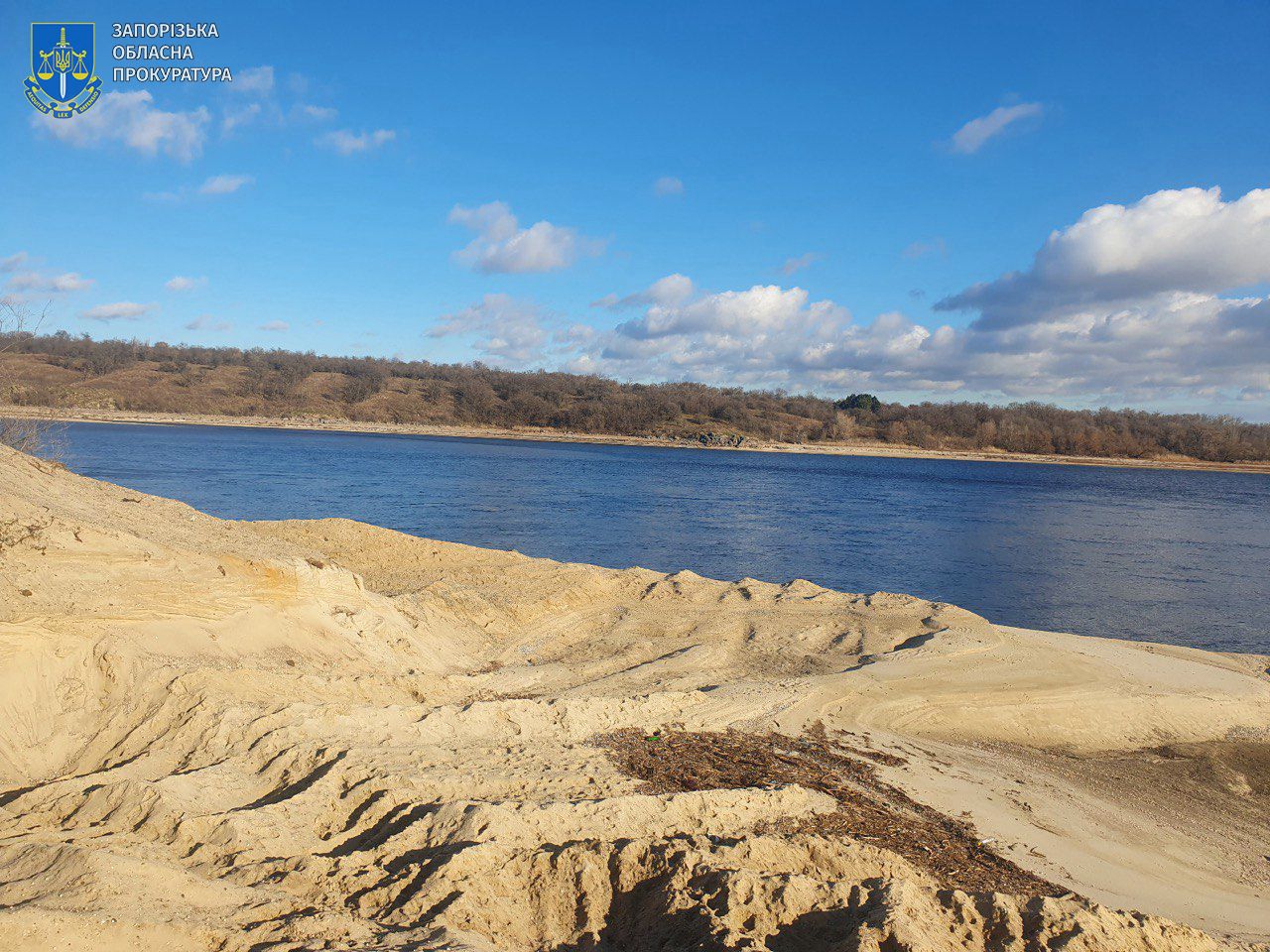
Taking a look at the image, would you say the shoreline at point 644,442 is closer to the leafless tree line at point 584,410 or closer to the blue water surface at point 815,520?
the leafless tree line at point 584,410

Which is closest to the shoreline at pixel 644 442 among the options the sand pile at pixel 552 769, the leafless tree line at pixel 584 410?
the leafless tree line at pixel 584 410

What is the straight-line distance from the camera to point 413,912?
171 inches

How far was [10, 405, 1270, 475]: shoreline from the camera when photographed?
306 feet

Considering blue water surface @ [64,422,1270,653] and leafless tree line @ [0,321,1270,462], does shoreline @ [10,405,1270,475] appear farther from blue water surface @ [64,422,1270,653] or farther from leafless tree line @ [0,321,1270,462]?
blue water surface @ [64,422,1270,653]

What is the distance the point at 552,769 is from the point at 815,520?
3156 cm

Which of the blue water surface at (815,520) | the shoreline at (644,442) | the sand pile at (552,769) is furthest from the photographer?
the shoreline at (644,442)

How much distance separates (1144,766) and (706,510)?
28.0 m

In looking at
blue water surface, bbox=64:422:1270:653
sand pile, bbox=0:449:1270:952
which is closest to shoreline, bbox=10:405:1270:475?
blue water surface, bbox=64:422:1270:653

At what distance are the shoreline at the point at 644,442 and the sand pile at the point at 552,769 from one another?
290 feet

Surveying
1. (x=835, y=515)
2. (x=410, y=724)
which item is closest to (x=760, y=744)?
(x=410, y=724)

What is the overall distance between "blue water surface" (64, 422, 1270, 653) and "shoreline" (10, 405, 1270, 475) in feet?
76.9

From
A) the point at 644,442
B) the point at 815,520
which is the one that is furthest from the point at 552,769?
the point at 644,442

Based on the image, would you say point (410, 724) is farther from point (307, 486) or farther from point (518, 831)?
point (307, 486)

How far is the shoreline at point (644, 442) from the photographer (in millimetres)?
93250
